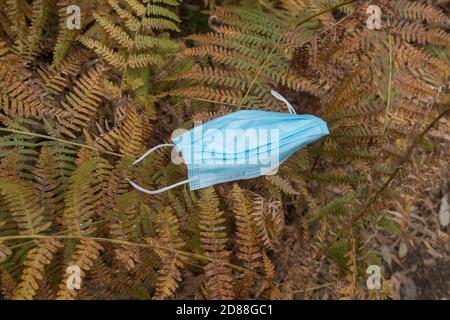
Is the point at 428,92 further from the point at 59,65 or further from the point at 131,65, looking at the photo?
the point at 59,65

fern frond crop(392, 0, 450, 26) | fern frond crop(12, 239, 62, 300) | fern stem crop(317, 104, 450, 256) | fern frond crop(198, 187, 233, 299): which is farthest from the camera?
fern frond crop(392, 0, 450, 26)

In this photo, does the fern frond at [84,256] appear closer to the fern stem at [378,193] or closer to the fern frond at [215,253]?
the fern frond at [215,253]

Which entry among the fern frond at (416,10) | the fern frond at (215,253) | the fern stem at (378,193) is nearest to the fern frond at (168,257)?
the fern frond at (215,253)

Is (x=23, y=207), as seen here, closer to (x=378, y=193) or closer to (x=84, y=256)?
(x=84, y=256)

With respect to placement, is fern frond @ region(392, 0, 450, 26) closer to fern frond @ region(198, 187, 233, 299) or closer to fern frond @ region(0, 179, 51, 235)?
fern frond @ region(198, 187, 233, 299)

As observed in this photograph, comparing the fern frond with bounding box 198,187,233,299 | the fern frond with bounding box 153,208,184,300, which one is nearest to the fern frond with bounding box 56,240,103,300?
the fern frond with bounding box 153,208,184,300

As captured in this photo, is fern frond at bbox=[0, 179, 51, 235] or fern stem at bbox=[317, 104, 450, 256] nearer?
fern frond at bbox=[0, 179, 51, 235]

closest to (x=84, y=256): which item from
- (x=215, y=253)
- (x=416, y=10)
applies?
(x=215, y=253)
